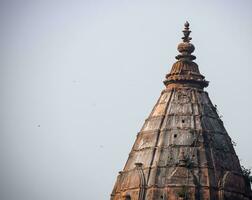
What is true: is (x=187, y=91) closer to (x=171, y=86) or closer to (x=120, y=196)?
(x=171, y=86)

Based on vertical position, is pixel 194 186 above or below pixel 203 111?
below

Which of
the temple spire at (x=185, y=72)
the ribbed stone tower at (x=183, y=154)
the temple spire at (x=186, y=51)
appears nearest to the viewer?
the ribbed stone tower at (x=183, y=154)

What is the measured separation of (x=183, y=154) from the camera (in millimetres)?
78188

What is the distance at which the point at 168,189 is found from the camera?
76938mm

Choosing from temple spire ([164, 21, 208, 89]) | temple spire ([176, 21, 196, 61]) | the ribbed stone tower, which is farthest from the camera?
temple spire ([176, 21, 196, 61])

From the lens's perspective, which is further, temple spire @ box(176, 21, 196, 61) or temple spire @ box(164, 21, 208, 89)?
temple spire @ box(176, 21, 196, 61)

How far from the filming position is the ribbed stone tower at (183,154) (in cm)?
7731

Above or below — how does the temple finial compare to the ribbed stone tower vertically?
above

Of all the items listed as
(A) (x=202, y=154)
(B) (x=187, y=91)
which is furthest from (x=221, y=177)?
(B) (x=187, y=91)

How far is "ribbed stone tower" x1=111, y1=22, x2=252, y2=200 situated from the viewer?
7731cm

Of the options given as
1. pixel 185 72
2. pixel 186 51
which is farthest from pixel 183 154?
pixel 186 51

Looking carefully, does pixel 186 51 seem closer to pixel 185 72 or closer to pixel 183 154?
pixel 185 72

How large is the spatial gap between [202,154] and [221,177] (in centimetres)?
198

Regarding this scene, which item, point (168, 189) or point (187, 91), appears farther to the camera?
point (187, 91)
